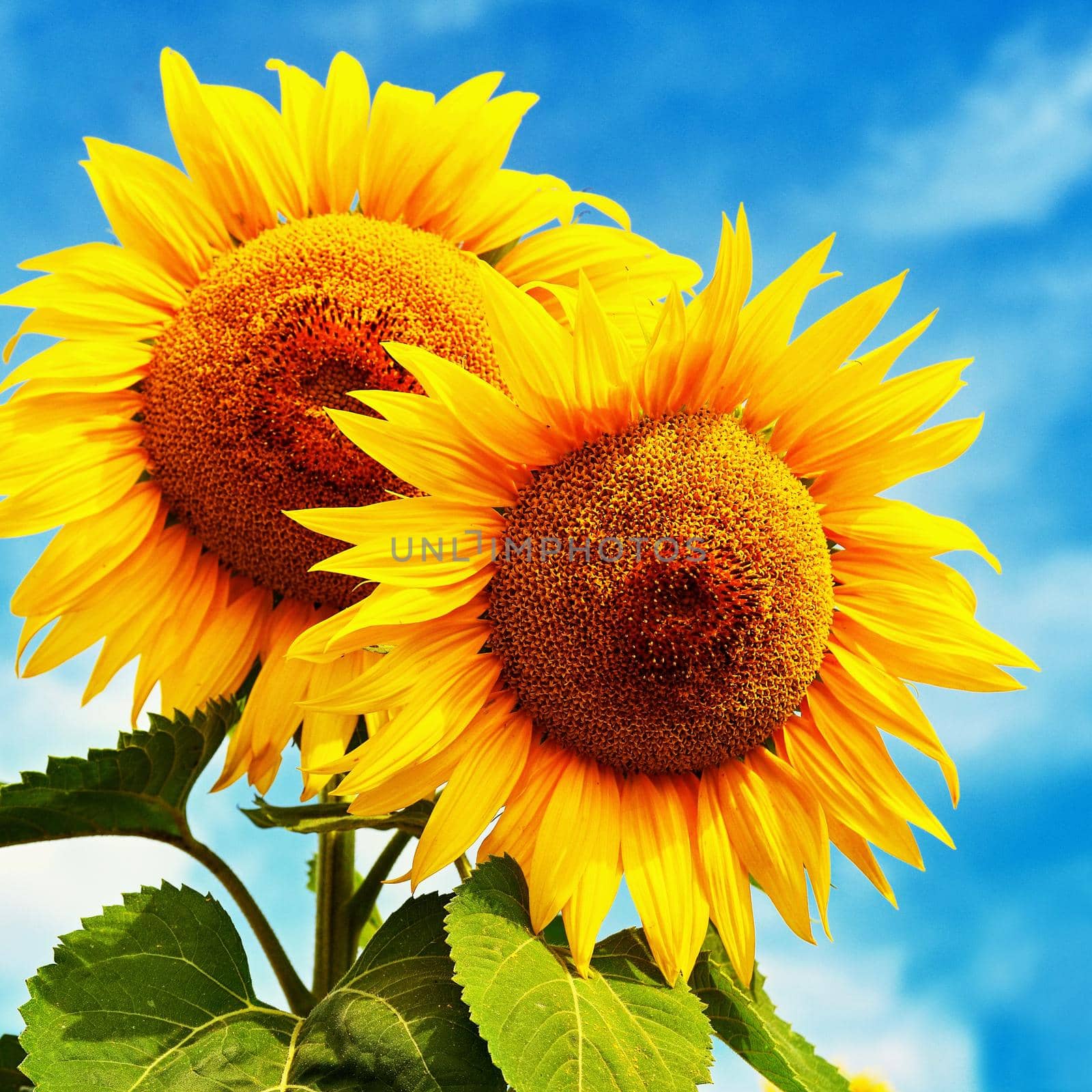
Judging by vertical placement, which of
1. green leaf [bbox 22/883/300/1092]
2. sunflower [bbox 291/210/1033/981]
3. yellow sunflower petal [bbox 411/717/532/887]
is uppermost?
sunflower [bbox 291/210/1033/981]

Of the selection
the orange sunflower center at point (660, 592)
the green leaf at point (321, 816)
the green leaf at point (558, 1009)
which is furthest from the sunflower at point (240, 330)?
the green leaf at point (558, 1009)

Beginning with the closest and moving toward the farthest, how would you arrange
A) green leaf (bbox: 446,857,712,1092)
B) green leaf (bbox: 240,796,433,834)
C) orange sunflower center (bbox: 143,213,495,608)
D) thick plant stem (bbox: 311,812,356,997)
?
1. green leaf (bbox: 446,857,712,1092)
2. green leaf (bbox: 240,796,433,834)
3. orange sunflower center (bbox: 143,213,495,608)
4. thick plant stem (bbox: 311,812,356,997)

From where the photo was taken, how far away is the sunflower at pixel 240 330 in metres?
2.53

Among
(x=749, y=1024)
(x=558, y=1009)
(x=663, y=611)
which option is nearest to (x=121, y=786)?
(x=558, y=1009)

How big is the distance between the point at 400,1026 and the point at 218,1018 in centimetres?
42

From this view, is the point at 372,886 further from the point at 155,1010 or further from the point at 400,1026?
the point at 400,1026

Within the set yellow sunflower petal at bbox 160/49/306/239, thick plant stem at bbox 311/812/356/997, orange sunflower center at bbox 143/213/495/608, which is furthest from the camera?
thick plant stem at bbox 311/812/356/997

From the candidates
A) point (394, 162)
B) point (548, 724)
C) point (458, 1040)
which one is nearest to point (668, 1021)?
point (458, 1040)

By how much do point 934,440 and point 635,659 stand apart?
2.58 feet

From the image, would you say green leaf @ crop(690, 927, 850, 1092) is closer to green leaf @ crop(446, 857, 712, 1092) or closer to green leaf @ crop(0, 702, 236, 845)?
green leaf @ crop(446, 857, 712, 1092)

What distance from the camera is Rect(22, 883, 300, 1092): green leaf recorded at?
6.57 ft

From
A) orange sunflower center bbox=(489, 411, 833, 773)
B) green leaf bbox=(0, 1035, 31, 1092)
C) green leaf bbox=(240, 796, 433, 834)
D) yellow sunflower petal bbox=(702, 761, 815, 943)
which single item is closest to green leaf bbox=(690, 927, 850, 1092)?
yellow sunflower petal bbox=(702, 761, 815, 943)

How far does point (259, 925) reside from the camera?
2.72m

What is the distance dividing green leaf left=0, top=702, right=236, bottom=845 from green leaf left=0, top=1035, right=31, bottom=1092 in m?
0.75
